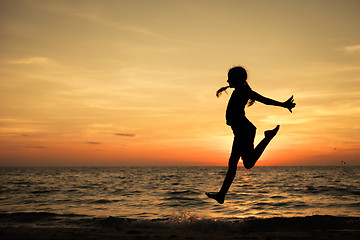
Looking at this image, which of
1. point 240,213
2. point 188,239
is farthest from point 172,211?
point 188,239

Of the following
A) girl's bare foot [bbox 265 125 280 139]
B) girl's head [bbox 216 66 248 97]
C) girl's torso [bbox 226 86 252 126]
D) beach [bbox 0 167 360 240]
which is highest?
girl's head [bbox 216 66 248 97]

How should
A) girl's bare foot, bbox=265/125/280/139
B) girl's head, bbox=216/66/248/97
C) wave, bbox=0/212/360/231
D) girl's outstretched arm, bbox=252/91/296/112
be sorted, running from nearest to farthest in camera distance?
girl's outstretched arm, bbox=252/91/296/112, girl's head, bbox=216/66/248/97, girl's bare foot, bbox=265/125/280/139, wave, bbox=0/212/360/231

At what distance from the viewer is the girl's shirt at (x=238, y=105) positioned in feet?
17.1

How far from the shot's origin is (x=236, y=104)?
5211 mm

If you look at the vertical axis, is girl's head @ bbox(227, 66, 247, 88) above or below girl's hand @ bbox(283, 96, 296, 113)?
above

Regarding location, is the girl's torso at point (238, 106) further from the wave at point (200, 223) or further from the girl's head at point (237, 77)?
the wave at point (200, 223)

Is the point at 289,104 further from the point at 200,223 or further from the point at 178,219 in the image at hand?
the point at 178,219

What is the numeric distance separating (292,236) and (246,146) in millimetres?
4257

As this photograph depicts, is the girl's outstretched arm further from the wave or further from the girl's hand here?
the wave

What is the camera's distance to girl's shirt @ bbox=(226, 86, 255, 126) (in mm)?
5203

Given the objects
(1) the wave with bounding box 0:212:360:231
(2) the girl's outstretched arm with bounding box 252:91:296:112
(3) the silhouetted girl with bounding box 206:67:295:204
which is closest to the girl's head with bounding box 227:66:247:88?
(3) the silhouetted girl with bounding box 206:67:295:204

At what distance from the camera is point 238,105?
17.1 feet

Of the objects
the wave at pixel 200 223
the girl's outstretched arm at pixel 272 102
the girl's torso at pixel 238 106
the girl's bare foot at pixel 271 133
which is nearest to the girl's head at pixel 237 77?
the girl's torso at pixel 238 106

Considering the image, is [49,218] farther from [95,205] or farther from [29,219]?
[95,205]
